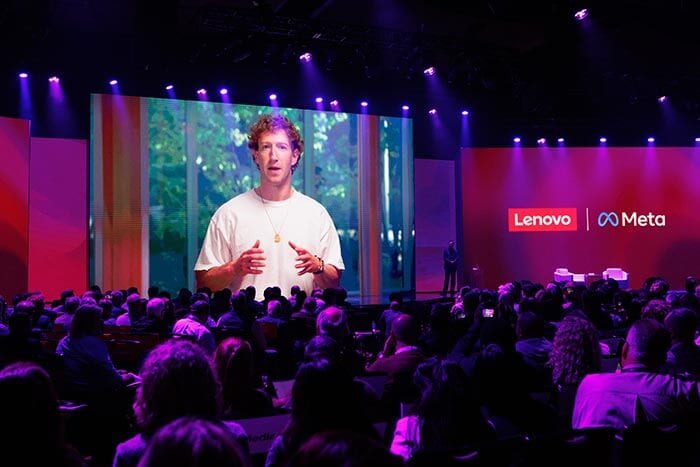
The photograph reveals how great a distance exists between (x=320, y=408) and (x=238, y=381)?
1.09m

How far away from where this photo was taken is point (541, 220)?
1828 cm

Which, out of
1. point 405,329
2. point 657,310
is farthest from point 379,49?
point 405,329

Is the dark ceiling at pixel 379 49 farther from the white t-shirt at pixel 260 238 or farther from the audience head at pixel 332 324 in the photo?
the audience head at pixel 332 324

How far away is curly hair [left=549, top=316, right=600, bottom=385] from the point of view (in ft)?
13.8

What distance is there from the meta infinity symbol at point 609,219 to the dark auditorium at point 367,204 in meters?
0.06

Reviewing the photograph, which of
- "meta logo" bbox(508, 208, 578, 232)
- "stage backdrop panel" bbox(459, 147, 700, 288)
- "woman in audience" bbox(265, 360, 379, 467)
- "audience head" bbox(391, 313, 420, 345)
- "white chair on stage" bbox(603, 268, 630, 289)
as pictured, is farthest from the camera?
"meta logo" bbox(508, 208, 578, 232)

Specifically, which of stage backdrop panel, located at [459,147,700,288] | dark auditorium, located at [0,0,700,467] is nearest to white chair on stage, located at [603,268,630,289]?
dark auditorium, located at [0,0,700,467]

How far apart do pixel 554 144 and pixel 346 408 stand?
679 inches

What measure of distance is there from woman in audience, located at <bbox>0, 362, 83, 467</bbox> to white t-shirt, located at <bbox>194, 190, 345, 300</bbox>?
1229cm

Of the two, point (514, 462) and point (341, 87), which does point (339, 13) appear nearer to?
point (341, 87)

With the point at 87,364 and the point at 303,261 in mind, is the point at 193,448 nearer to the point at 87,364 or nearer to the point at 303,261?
the point at 87,364

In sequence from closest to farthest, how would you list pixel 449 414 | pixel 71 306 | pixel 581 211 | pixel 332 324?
pixel 449 414 < pixel 332 324 < pixel 71 306 < pixel 581 211

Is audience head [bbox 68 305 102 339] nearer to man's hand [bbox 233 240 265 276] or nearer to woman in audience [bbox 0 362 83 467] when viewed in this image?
woman in audience [bbox 0 362 83 467]

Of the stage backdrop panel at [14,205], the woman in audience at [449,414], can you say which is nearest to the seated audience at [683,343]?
the woman in audience at [449,414]
